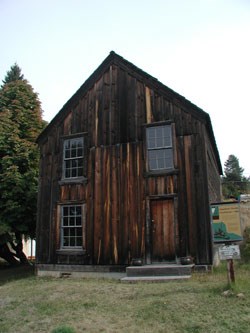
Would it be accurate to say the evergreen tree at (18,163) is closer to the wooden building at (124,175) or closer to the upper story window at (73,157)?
the wooden building at (124,175)

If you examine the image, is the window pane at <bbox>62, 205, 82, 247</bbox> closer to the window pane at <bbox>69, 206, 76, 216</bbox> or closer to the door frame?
the window pane at <bbox>69, 206, 76, 216</bbox>

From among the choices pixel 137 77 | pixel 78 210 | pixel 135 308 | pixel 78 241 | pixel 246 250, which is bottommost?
pixel 135 308

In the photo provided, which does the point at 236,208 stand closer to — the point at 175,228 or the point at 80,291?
the point at 175,228

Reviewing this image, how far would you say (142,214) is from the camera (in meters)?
12.7

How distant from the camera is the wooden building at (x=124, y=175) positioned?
12195 millimetres

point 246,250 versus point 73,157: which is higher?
point 73,157

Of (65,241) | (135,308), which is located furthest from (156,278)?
(65,241)

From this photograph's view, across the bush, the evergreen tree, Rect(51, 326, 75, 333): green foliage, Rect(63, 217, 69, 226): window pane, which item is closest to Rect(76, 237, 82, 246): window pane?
Rect(63, 217, 69, 226): window pane

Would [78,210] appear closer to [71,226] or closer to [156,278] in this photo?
[71,226]

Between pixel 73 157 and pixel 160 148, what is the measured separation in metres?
3.91

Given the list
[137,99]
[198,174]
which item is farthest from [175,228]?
[137,99]

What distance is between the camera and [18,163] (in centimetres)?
1884

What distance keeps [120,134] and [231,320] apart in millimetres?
8676

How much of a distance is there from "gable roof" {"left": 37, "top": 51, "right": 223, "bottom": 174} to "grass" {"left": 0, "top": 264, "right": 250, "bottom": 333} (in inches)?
230
